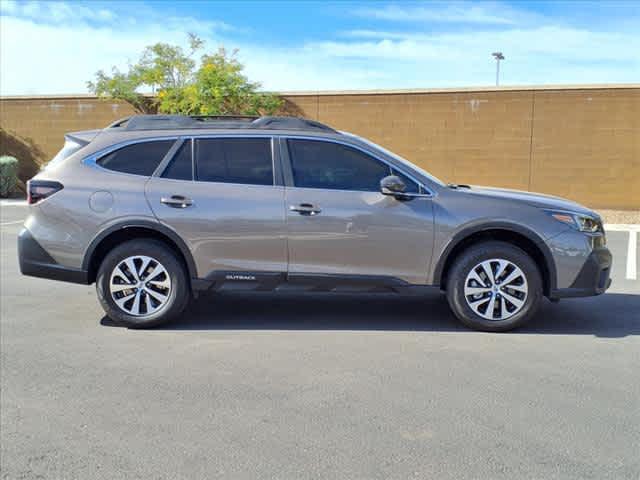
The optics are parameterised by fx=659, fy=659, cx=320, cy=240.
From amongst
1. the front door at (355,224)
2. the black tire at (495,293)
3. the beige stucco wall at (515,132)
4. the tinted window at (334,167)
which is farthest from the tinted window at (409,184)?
the beige stucco wall at (515,132)

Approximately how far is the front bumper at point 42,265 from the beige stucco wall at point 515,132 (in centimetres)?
1340

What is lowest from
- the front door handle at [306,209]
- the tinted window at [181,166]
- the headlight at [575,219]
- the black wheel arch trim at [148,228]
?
the black wheel arch trim at [148,228]

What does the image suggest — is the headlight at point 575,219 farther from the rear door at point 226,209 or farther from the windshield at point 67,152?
the windshield at point 67,152

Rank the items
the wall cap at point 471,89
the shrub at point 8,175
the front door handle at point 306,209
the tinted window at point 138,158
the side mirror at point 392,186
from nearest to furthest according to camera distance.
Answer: the side mirror at point 392,186, the front door handle at point 306,209, the tinted window at point 138,158, the wall cap at point 471,89, the shrub at point 8,175

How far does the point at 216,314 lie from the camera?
21.7 feet

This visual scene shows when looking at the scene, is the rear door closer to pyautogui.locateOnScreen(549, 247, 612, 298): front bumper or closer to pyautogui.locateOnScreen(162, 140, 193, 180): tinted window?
pyautogui.locateOnScreen(162, 140, 193, 180): tinted window

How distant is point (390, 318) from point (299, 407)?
2.42 m

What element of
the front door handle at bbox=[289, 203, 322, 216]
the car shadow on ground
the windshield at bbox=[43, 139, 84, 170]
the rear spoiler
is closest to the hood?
the car shadow on ground

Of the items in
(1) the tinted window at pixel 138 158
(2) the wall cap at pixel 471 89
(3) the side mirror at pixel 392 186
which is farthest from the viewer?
(2) the wall cap at pixel 471 89

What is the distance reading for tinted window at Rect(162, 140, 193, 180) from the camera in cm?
607

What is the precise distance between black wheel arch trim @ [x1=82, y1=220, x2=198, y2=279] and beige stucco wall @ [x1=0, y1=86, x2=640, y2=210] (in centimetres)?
1314

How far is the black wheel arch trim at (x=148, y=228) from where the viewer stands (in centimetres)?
594

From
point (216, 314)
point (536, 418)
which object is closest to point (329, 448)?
point (536, 418)

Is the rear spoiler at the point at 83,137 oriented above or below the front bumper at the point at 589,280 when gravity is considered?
above
